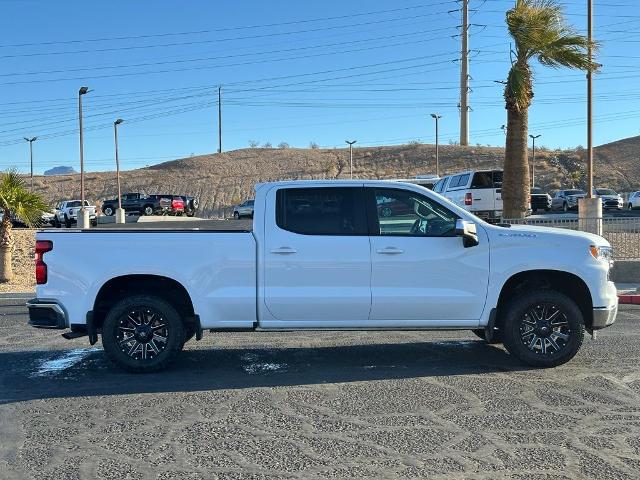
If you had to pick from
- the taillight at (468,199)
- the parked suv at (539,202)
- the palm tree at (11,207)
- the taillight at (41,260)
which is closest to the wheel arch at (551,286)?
the taillight at (41,260)

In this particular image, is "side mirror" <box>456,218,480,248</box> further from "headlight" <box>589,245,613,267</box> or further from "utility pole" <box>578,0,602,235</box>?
"utility pole" <box>578,0,602,235</box>

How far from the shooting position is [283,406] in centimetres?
625

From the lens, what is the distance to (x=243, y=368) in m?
7.73

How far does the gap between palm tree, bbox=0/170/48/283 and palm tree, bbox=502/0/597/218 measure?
1244 cm

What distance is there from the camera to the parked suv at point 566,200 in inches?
1873

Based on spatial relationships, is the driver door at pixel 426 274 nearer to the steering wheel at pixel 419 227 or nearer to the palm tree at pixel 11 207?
the steering wheel at pixel 419 227

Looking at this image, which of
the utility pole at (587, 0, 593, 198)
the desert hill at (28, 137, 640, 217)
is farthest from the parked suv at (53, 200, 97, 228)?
the utility pole at (587, 0, 593, 198)

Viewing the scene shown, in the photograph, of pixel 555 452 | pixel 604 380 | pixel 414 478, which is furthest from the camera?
pixel 604 380

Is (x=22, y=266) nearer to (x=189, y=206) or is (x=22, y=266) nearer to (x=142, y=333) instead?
(x=142, y=333)

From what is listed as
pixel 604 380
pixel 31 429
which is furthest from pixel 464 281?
pixel 31 429

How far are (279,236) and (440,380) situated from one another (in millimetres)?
2253

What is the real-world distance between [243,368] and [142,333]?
46.6 inches

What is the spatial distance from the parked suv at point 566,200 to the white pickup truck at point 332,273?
139 feet

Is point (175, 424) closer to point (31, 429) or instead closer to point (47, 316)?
point (31, 429)
